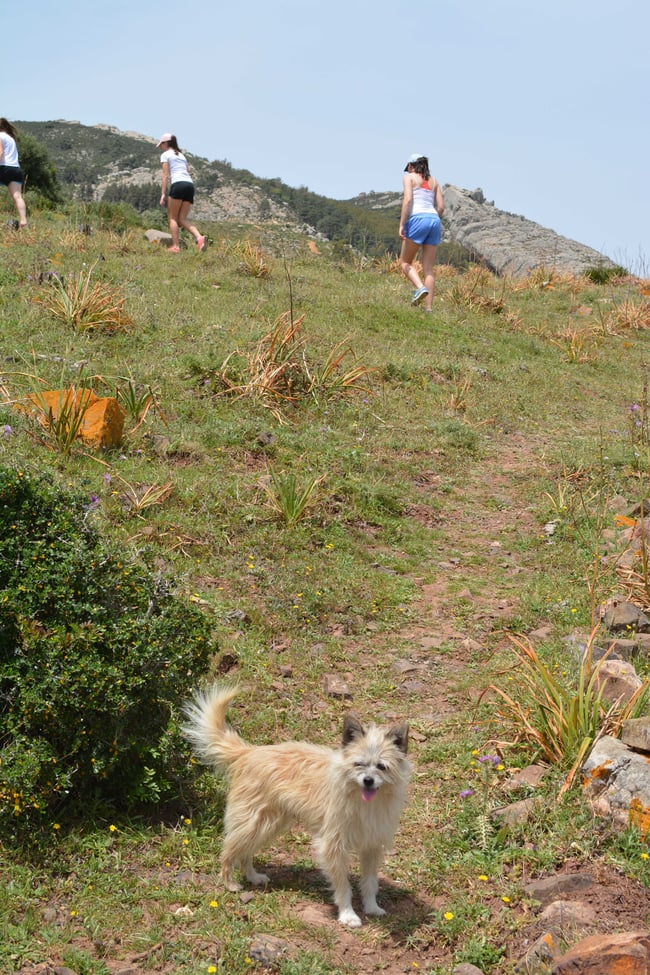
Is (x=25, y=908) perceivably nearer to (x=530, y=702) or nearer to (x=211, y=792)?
(x=211, y=792)

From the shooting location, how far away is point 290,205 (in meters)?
56.7

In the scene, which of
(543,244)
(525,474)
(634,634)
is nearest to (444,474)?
(525,474)

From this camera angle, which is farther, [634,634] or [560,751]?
[634,634]

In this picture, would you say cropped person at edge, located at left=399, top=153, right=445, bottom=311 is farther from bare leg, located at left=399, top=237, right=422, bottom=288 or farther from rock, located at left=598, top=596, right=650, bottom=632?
rock, located at left=598, top=596, right=650, bottom=632

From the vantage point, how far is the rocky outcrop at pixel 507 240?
2573 centimetres

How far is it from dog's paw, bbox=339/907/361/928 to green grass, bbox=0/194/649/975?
0.06m

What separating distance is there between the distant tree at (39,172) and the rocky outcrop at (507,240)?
42.7ft

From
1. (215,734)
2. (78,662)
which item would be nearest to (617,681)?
(215,734)

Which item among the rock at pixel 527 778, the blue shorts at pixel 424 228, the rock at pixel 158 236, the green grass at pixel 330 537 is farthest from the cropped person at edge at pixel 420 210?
the rock at pixel 527 778

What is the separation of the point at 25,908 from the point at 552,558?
16.4 ft

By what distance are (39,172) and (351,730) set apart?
27.5 m

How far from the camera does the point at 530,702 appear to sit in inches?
185

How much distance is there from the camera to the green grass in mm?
3537

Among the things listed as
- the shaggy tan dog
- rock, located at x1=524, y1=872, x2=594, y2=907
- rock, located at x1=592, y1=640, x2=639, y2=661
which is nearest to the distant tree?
rock, located at x1=592, y1=640, x2=639, y2=661
